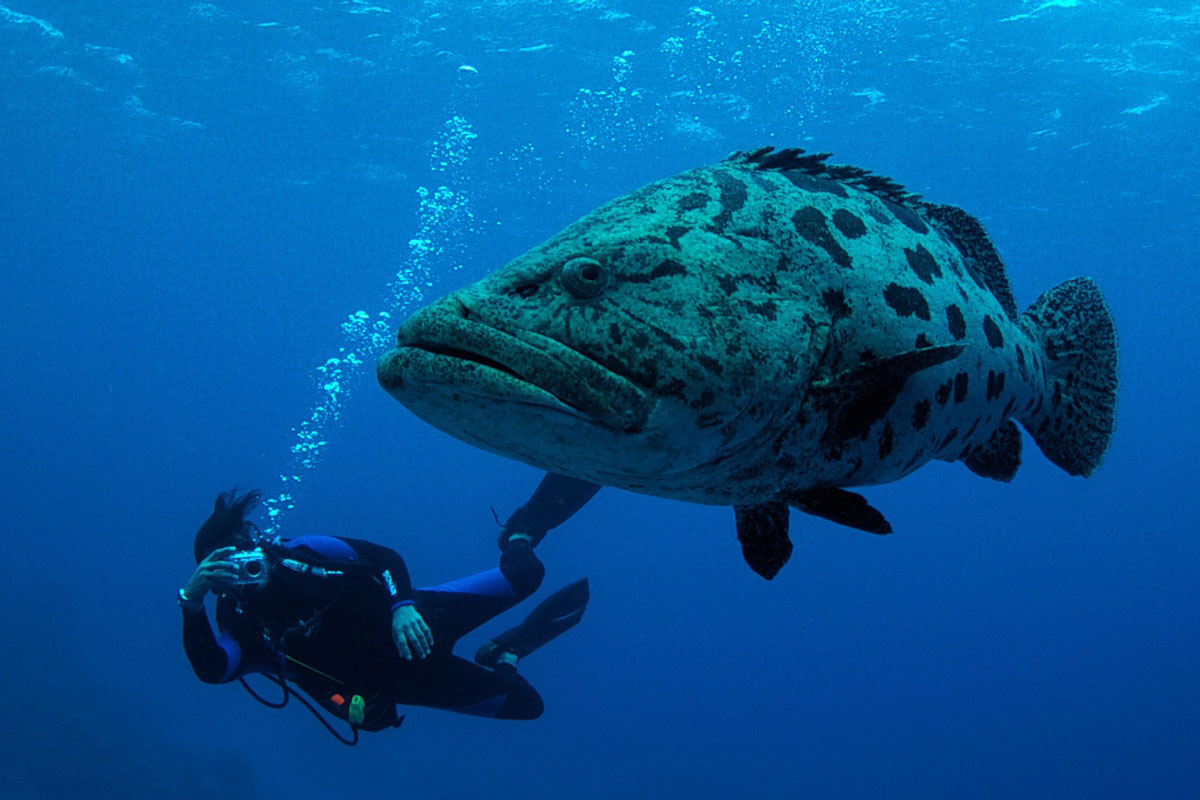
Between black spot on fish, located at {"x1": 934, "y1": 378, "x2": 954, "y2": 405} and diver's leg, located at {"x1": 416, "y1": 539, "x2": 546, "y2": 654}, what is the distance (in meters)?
6.59

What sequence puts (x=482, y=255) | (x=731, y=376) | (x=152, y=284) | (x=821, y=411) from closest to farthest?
(x=731, y=376), (x=821, y=411), (x=482, y=255), (x=152, y=284)

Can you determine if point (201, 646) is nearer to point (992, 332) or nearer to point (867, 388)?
point (867, 388)

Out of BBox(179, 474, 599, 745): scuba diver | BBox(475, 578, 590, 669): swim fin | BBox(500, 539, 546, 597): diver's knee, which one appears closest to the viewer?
BBox(179, 474, 599, 745): scuba diver

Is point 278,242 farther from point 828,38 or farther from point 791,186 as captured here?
point 791,186

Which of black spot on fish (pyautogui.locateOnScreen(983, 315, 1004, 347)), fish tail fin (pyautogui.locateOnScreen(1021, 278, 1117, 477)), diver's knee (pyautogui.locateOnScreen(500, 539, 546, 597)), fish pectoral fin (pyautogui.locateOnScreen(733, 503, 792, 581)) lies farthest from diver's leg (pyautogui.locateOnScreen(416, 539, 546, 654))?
black spot on fish (pyautogui.locateOnScreen(983, 315, 1004, 347))

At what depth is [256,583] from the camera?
275 inches

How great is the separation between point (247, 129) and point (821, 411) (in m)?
37.2

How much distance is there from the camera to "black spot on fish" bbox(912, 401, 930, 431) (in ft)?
8.61

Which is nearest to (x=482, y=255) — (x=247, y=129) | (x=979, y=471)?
(x=247, y=129)

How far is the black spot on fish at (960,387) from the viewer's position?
2781mm

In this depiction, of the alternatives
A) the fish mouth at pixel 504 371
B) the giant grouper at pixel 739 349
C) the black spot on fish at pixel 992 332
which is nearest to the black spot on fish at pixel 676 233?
the giant grouper at pixel 739 349

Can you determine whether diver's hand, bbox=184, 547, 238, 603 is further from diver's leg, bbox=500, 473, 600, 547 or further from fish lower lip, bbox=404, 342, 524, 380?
fish lower lip, bbox=404, 342, 524, 380

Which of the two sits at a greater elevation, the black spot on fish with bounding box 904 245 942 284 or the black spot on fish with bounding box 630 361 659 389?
the black spot on fish with bounding box 904 245 942 284

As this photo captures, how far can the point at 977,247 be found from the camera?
354 centimetres
